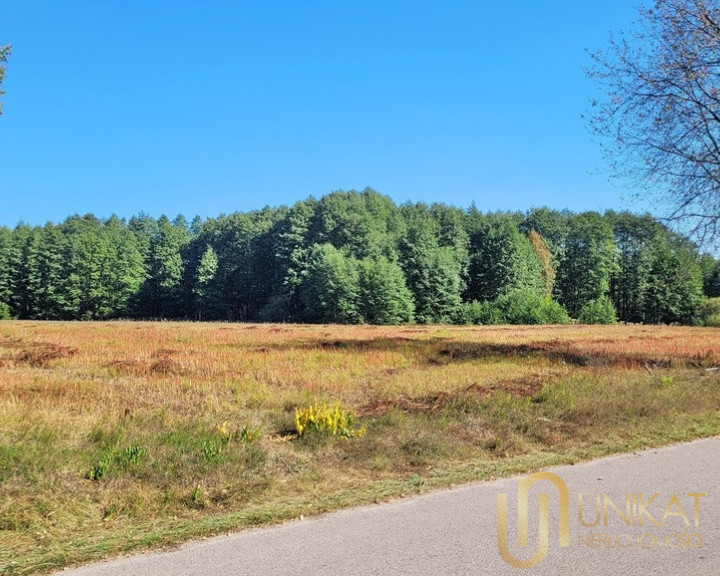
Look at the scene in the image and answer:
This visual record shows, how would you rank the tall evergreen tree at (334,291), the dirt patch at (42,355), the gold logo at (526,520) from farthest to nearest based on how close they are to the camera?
the tall evergreen tree at (334,291) → the dirt patch at (42,355) → the gold logo at (526,520)

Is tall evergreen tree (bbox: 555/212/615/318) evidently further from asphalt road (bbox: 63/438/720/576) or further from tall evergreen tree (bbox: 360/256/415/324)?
asphalt road (bbox: 63/438/720/576)

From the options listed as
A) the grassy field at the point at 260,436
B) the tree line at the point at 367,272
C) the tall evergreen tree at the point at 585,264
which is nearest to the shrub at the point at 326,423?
the grassy field at the point at 260,436

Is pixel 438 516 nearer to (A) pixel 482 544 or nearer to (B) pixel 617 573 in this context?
(A) pixel 482 544

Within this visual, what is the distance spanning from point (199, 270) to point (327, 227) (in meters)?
22.9

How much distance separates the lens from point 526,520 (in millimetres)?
4668

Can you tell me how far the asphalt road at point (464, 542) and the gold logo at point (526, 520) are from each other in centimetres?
4

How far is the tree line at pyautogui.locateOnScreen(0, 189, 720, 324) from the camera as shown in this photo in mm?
63312

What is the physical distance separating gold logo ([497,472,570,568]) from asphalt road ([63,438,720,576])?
0.04m

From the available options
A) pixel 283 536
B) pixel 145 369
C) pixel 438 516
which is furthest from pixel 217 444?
pixel 145 369

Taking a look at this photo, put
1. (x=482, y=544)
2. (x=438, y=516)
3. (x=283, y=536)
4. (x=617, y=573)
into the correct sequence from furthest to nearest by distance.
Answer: (x=438, y=516) → (x=283, y=536) → (x=482, y=544) → (x=617, y=573)

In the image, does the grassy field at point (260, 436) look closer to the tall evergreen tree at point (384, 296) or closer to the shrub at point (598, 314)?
the tall evergreen tree at point (384, 296)

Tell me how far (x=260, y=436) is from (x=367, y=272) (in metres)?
56.3

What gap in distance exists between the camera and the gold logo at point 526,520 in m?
3.96

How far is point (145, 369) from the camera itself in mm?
14523
